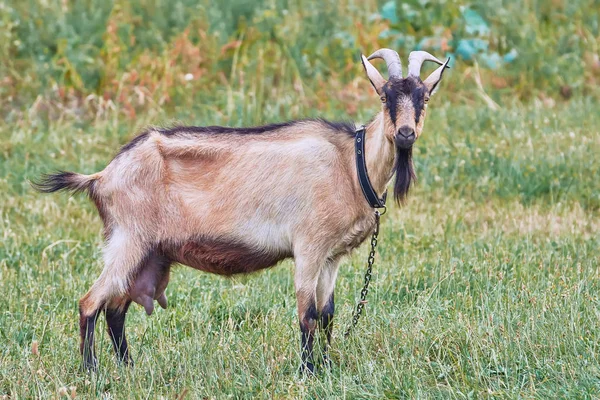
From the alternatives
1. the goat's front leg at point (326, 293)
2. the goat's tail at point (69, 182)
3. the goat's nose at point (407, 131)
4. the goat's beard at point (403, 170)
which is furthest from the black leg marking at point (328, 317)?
the goat's tail at point (69, 182)

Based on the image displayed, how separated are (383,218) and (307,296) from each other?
295cm

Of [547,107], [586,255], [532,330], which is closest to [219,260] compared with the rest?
[532,330]

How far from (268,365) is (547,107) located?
6.94m

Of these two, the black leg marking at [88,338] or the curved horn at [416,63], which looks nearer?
the curved horn at [416,63]

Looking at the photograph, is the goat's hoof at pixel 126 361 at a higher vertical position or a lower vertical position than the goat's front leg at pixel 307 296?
lower

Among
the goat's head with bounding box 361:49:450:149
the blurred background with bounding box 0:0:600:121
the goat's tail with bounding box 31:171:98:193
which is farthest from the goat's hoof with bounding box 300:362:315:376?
the blurred background with bounding box 0:0:600:121

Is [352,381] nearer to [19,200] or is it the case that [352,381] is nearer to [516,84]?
[19,200]

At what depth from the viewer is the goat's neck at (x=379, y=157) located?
17.5ft

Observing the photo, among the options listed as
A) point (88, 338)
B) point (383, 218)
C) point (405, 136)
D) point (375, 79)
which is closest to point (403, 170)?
point (405, 136)

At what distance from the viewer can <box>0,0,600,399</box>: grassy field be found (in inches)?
196

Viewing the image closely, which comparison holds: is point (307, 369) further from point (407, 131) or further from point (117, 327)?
point (407, 131)

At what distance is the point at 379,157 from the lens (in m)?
5.38

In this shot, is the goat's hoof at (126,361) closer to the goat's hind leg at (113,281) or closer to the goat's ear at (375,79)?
the goat's hind leg at (113,281)

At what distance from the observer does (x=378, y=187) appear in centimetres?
544
